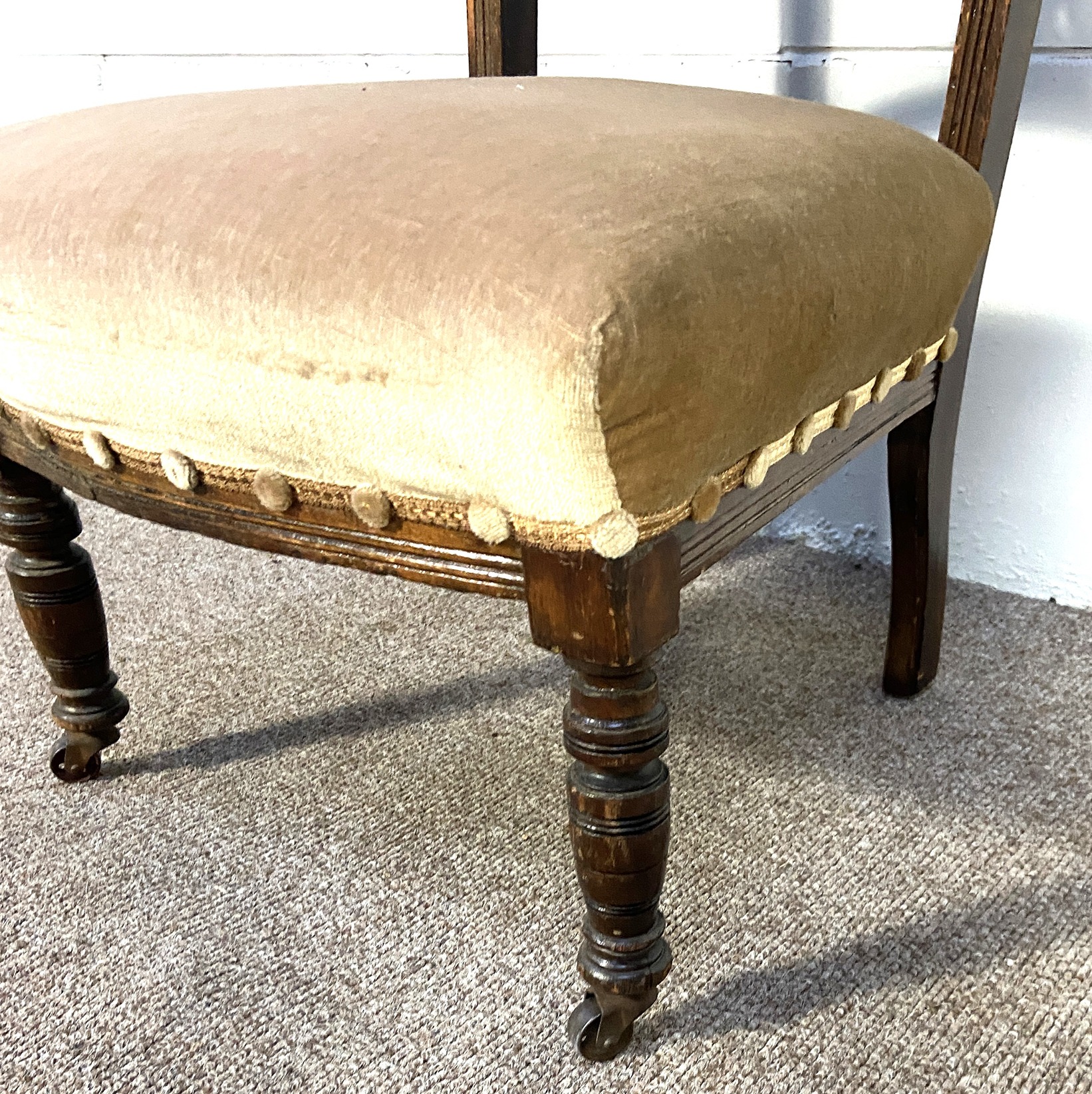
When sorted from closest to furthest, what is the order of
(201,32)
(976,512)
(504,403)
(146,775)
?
(504,403) < (146,775) < (976,512) < (201,32)

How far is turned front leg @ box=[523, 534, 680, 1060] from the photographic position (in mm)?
438

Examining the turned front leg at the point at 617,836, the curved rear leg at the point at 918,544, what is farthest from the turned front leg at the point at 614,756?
the curved rear leg at the point at 918,544

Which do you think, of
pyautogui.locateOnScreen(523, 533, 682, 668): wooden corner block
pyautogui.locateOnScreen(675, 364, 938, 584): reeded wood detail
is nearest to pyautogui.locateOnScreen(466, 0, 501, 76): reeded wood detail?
pyautogui.locateOnScreen(675, 364, 938, 584): reeded wood detail

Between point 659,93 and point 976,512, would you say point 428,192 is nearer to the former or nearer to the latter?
point 659,93

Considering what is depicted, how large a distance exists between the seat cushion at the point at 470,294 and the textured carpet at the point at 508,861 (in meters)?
0.30

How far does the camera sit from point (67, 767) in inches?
31.4

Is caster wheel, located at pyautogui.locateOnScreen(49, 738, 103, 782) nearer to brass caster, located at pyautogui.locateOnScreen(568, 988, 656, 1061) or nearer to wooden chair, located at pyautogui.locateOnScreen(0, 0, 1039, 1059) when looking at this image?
wooden chair, located at pyautogui.locateOnScreen(0, 0, 1039, 1059)

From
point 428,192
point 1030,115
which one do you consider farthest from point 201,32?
point 428,192

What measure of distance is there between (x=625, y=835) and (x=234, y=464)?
9.4 inches

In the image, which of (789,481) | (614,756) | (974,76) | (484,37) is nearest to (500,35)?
(484,37)

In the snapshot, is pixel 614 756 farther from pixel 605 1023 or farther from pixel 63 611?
pixel 63 611

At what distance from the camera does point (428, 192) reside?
17.0 inches

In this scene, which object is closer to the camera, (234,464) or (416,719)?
(234,464)

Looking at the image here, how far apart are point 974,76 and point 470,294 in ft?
1.39
